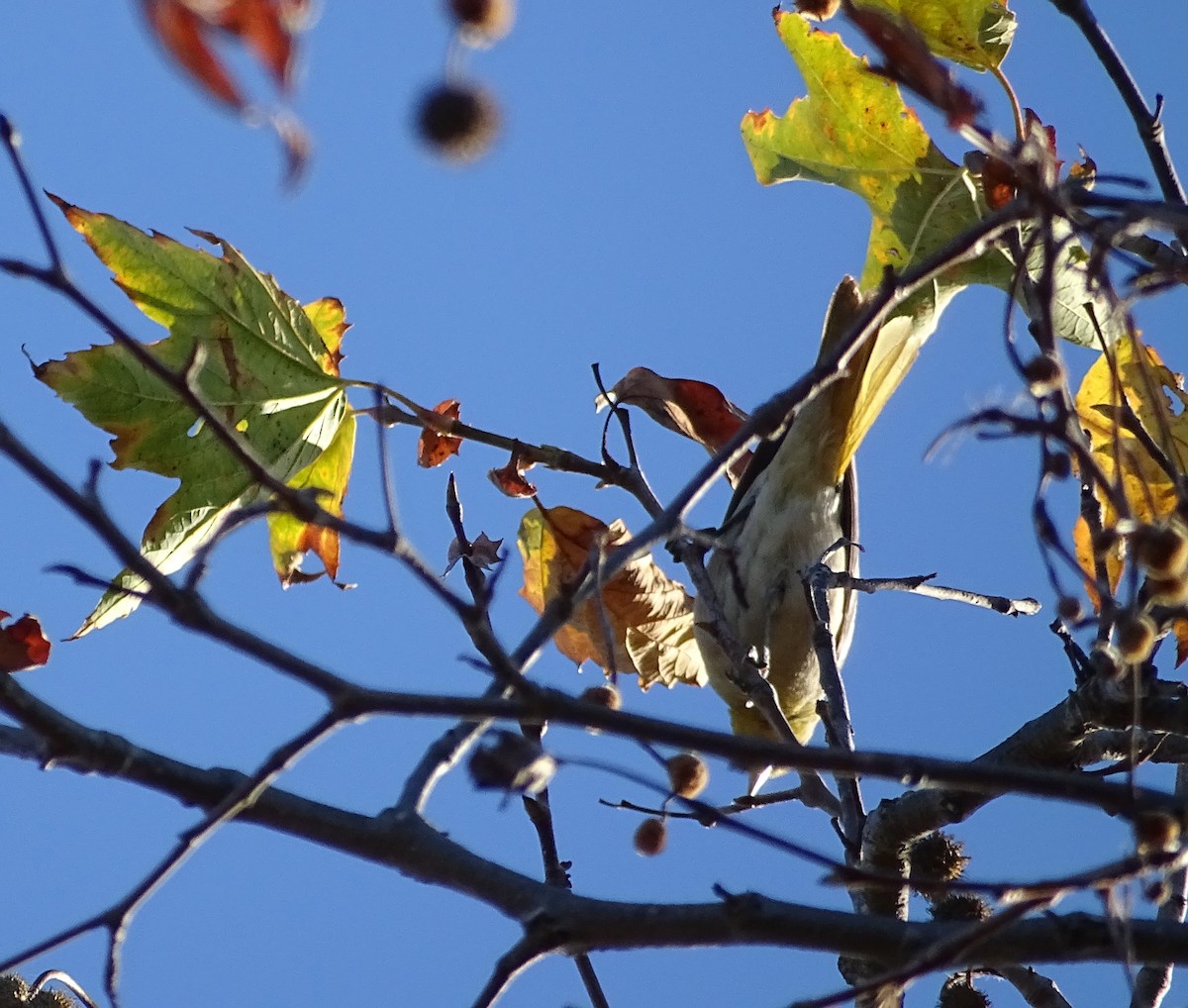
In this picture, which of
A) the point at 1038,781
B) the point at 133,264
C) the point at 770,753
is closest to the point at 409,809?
the point at 770,753

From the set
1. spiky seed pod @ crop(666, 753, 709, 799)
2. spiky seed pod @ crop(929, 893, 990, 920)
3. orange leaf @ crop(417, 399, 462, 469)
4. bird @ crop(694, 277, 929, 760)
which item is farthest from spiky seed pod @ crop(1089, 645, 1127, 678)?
bird @ crop(694, 277, 929, 760)

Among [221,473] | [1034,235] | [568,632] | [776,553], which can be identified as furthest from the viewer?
[776,553]

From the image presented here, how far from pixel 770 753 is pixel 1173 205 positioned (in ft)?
1.80

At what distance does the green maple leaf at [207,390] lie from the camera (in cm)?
220

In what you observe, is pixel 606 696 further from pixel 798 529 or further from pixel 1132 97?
pixel 798 529

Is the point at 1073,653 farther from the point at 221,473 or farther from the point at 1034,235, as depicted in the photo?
the point at 221,473

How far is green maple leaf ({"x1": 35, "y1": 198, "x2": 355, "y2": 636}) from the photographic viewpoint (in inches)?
86.6

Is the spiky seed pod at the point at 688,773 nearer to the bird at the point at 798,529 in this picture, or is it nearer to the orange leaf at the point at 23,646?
the orange leaf at the point at 23,646

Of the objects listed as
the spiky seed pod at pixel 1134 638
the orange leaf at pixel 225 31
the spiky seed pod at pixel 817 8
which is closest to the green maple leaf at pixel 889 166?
the spiky seed pod at pixel 817 8

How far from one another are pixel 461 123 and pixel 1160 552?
0.62 metres

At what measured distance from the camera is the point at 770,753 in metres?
0.91

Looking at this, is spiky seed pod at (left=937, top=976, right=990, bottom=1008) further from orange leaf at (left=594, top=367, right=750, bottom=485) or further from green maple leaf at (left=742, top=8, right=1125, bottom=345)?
green maple leaf at (left=742, top=8, right=1125, bottom=345)

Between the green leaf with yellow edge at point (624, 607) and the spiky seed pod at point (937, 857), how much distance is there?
64 centimetres

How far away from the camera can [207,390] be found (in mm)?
2346
